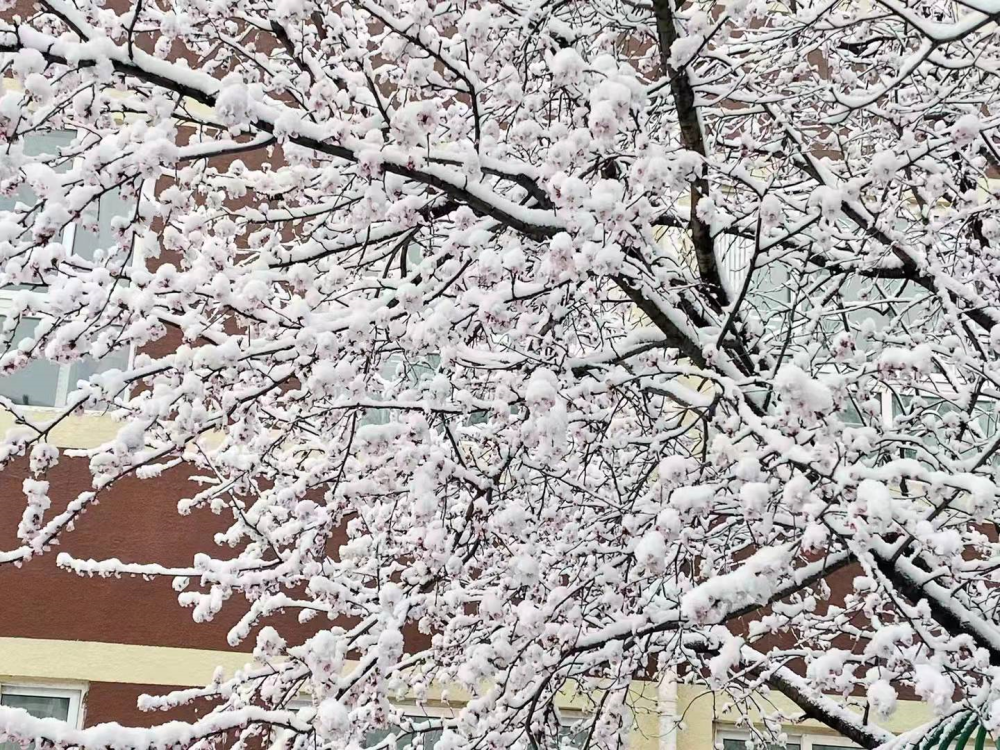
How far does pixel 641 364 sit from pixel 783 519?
3.45 ft

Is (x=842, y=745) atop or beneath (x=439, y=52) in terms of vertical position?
beneath

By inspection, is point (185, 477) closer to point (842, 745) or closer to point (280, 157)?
point (280, 157)

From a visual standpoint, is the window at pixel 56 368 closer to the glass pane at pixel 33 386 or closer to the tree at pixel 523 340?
the glass pane at pixel 33 386

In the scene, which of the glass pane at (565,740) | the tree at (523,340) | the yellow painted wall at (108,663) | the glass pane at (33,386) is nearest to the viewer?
the tree at (523,340)

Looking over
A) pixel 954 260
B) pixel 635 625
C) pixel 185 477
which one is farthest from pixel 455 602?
pixel 185 477

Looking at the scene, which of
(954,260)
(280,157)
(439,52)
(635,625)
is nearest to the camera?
(439,52)

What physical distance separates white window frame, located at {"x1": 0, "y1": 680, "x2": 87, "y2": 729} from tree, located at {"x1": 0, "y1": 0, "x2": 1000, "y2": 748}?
7.43 feet

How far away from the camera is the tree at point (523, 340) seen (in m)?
3.31

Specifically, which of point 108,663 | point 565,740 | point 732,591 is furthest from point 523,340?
point 108,663

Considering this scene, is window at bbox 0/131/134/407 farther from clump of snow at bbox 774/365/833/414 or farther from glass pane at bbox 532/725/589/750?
clump of snow at bbox 774/365/833/414

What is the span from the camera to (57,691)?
24.6 feet

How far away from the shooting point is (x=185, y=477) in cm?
792

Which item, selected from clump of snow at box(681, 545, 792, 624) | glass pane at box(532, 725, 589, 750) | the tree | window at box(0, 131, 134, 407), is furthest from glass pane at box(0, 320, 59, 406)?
clump of snow at box(681, 545, 792, 624)

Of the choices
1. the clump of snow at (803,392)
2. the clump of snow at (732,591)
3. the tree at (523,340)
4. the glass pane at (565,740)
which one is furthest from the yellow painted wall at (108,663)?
the clump of snow at (803,392)
